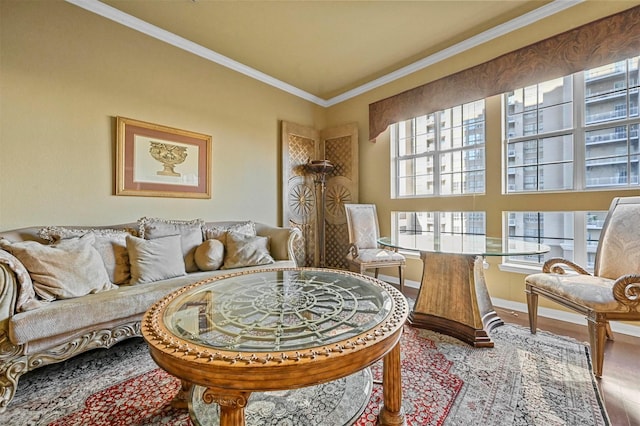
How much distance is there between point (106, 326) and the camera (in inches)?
66.3

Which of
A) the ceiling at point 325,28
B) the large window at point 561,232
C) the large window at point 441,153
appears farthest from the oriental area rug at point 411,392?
the ceiling at point 325,28

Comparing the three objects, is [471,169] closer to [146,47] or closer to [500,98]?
[500,98]

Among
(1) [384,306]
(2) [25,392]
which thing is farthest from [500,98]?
(2) [25,392]

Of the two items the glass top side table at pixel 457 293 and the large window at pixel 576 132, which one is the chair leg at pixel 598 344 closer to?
the glass top side table at pixel 457 293

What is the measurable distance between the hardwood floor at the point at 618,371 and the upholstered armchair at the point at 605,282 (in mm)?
94

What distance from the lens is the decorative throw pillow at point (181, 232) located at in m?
2.45

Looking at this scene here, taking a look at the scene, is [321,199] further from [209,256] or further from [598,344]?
[598,344]

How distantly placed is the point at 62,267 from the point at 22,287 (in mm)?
259

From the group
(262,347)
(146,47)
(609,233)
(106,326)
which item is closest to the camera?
(262,347)

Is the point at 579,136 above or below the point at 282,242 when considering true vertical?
above

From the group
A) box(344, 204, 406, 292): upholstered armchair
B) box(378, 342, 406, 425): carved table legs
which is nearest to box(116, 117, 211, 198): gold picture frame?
box(344, 204, 406, 292): upholstered armchair

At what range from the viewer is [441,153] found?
11.1ft

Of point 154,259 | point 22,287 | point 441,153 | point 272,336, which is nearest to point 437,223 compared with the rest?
point 441,153

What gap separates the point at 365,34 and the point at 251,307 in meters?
2.96
